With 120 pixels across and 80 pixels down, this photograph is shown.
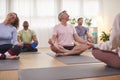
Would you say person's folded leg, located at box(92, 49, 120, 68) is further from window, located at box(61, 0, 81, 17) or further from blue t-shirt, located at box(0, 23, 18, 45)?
window, located at box(61, 0, 81, 17)

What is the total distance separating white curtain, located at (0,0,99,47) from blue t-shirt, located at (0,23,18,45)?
302 centimetres

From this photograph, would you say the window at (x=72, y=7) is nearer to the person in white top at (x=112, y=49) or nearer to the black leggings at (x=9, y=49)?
the black leggings at (x=9, y=49)

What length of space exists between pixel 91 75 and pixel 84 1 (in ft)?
17.1

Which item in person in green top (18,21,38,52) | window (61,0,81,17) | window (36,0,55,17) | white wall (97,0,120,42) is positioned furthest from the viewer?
window (61,0,81,17)

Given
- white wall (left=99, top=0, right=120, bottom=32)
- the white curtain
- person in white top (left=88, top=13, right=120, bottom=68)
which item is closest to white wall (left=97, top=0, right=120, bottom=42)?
white wall (left=99, top=0, right=120, bottom=32)

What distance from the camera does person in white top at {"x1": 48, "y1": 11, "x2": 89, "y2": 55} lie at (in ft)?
12.6

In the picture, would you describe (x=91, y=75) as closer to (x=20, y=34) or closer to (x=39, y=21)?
(x=20, y=34)

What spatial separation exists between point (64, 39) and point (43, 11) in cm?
296

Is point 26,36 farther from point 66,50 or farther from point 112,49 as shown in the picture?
point 112,49

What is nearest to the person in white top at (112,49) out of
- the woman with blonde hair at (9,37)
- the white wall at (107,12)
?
the woman with blonde hair at (9,37)

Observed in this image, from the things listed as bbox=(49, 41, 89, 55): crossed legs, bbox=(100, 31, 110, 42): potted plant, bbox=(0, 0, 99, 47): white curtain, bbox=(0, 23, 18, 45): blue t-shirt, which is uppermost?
bbox=(0, 0, 99, 47): white curtain

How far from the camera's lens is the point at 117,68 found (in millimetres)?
2459

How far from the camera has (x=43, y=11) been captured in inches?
265

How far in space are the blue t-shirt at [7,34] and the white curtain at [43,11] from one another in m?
3.02
